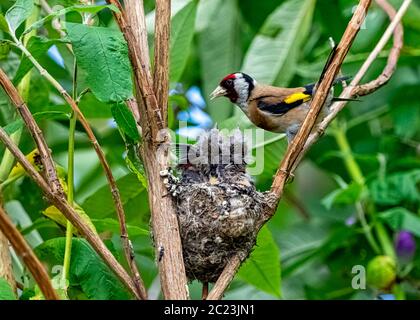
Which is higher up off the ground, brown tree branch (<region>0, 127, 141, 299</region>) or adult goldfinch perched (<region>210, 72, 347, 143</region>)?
adult goldfinch perched (<region>210, 72, 347, 143</region>)

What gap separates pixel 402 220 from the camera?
3.93 meters

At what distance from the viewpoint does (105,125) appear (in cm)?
553

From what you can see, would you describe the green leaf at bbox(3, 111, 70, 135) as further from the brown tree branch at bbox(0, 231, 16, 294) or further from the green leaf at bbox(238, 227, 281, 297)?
the green leaf at bbox(238, 227, 281, 297)

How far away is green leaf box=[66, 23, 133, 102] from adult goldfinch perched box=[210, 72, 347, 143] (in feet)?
5.57

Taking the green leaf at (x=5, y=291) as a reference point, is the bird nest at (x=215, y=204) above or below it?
above

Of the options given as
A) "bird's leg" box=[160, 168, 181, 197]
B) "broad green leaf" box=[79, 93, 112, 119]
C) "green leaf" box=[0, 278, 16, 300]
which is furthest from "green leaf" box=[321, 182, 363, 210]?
"green leaf" box=[0, 278, 16, 300]

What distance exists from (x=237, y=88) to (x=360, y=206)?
874 mm

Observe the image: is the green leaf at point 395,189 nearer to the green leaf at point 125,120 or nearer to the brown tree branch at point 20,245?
the green leaf at point 125,120

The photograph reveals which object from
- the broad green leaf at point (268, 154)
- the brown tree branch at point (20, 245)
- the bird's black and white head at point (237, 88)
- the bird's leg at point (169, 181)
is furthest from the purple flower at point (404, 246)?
the brown tree branch at point (20, 245)

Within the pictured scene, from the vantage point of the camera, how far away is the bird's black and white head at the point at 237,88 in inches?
157

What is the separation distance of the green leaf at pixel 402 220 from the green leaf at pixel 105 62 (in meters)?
2.07

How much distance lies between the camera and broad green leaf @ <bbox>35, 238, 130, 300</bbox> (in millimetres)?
2498

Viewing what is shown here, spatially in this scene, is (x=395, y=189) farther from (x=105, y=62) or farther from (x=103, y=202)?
(x=105, y=62)
